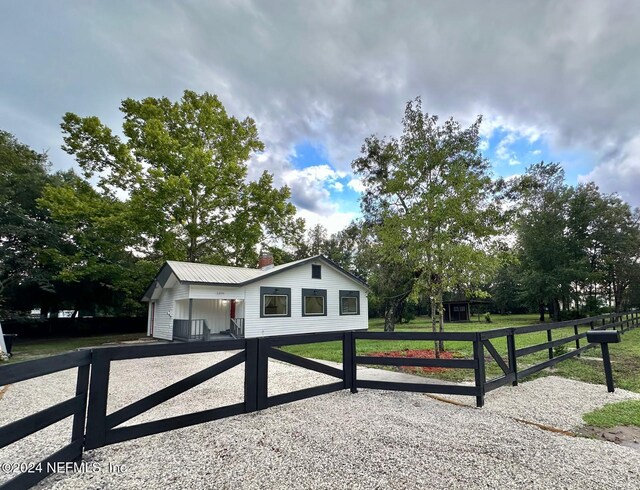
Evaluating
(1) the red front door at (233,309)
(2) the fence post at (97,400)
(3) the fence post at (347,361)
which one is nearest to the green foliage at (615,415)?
(3) the fence post at (347,361)

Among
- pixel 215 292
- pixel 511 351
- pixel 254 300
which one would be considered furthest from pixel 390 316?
pixel 511 351

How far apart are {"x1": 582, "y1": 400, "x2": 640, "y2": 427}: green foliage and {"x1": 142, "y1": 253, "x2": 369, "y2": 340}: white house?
11520mm

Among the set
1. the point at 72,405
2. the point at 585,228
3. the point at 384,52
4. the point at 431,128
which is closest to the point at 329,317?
the point at 431,128

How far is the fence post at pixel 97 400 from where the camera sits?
291 cm

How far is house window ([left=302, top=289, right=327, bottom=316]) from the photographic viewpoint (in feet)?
50.4

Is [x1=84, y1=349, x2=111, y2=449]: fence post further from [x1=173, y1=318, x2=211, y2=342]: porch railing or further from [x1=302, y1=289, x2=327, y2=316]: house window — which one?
[x1=302, y1=289, x2=327, y2=316]: house window

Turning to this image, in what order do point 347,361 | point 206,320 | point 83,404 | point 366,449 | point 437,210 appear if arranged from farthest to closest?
1. point 206,320
2. point 437,210
3. point 347,361
4. point 366,449
5. point 83,404

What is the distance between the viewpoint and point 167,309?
15.4 m

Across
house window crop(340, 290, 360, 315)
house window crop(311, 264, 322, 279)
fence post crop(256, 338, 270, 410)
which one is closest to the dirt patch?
fence post crop(256, 338, 270, 410)

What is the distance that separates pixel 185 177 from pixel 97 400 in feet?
50.4

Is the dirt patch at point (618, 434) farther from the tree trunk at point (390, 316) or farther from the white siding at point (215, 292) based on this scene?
the tree trunk at point (390, 316)

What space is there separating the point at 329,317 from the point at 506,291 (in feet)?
112

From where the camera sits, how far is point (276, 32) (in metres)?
9.05

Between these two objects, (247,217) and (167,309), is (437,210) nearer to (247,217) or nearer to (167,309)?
(167,309)
